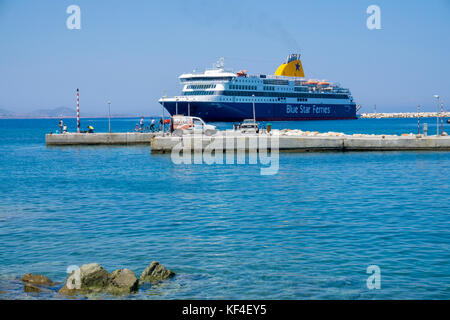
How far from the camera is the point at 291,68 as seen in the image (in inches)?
4914

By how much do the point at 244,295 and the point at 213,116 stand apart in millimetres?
86882

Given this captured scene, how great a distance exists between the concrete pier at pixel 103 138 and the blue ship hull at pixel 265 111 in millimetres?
41688

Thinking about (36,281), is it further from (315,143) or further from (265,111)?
(265,111)

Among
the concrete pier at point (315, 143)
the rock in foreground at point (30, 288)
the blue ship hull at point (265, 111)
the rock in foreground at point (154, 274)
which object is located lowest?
the rock in foreground at point (30, 288)

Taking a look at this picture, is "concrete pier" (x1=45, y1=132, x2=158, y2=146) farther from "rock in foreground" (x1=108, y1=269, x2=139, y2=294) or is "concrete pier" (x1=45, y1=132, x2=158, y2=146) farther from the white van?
"rock in foreground" (x1=108, y1=269, x2=139, y2=294)

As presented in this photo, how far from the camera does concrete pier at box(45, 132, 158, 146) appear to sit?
2029 inches

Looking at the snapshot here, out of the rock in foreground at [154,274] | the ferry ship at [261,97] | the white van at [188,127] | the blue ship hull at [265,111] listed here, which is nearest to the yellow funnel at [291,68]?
the ferry ship at [261,97]

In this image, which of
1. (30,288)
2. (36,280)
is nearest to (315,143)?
(36,280)

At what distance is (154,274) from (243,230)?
4752mm

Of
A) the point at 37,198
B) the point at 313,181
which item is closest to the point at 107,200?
the point at 37,198

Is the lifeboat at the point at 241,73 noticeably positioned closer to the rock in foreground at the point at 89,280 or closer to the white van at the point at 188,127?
the white van at the point at 188,127

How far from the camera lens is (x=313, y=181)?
2570cm

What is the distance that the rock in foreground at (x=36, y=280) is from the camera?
34.9 feet
